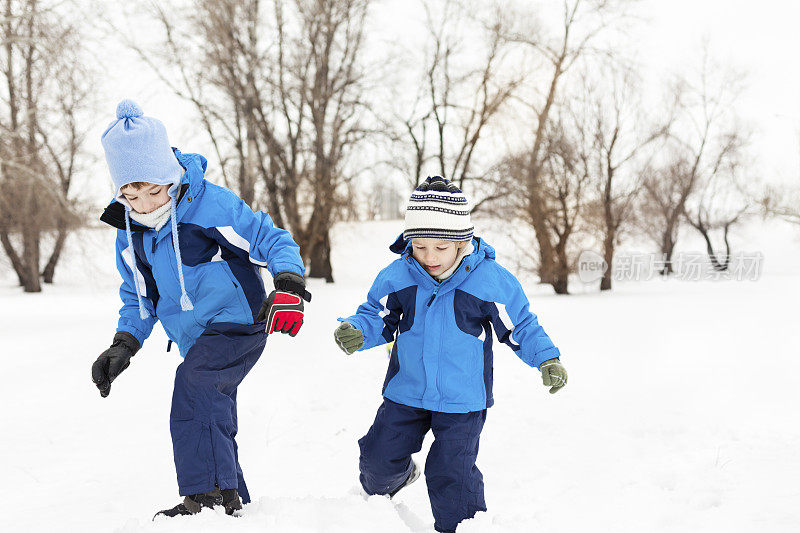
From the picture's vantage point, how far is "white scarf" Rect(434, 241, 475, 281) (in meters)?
2.57

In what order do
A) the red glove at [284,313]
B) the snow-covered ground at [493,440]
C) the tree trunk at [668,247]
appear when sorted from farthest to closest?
the tree trunk at [668,247], the snow-covered ground at [493,440], the red glove at [284,313]

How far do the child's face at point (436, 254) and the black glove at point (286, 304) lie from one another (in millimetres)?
596

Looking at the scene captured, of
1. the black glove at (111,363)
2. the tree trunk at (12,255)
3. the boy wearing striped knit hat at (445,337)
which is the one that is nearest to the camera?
the black glove at (111,363)

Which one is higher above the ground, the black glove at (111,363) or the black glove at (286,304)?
the black glove at (286,304)

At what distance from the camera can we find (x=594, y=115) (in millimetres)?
16688

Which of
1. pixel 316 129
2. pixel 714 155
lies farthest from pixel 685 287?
pixel 316 129

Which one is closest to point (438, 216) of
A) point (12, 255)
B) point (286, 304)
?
point (286, 304)

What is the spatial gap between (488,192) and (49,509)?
16500mm

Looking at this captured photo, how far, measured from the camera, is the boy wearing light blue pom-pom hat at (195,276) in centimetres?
218

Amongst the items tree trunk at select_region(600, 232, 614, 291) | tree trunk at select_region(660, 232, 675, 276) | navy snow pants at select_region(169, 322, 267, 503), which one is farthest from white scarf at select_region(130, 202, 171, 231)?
tree trunk at select_region(660, 232, 675, 276)

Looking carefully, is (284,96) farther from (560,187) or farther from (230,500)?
(230,500)

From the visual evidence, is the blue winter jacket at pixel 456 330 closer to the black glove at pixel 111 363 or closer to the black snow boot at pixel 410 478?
the black snow boot at pixel 410 478

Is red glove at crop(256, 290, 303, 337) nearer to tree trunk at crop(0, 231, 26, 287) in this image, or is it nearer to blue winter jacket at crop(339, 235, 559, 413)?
blue winter jacket at crop(339, 235, 559, 413)

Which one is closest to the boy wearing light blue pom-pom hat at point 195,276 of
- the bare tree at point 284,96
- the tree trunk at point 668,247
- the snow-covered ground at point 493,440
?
the snow-covered ground at point 493,440
